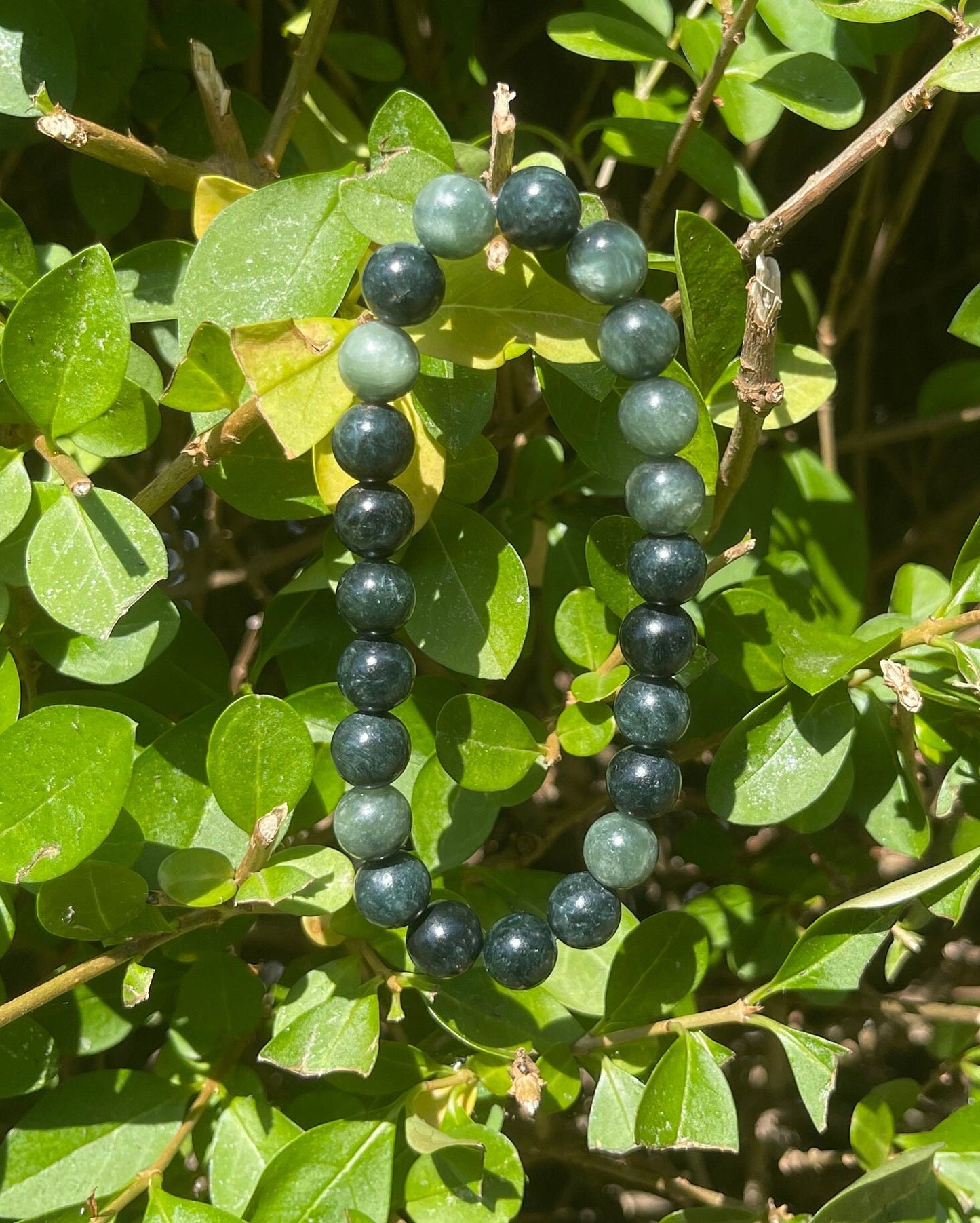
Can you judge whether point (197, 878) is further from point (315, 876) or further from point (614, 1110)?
point (614, 1110)

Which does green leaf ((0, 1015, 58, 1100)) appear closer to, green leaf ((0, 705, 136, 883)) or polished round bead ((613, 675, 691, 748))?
green leaf ((0, 705, 136, 883))

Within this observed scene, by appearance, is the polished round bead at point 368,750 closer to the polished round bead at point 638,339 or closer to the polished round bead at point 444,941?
the polished round bead at point 444,941

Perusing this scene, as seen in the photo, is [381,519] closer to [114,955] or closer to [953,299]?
[114,955]

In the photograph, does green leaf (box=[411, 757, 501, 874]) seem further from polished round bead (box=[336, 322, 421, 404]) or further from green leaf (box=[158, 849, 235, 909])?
polished round bead (box=[336, 322, 421, 404])

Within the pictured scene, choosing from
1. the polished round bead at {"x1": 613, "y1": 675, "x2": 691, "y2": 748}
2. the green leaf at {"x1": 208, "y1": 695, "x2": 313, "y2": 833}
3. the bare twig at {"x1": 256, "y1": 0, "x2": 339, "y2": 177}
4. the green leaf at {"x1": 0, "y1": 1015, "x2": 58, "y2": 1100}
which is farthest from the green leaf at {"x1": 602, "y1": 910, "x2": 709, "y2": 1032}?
the bare twig at {"x1": 256, "y1": 0, "x2": 339, "y2": 177}

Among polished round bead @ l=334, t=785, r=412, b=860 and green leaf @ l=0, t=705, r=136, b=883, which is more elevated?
green leaf @ l=0, t=705, r=136, b=883

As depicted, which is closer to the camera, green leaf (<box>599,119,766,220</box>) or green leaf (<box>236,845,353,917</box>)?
green leaf (<box>236,845,353,917</box>)

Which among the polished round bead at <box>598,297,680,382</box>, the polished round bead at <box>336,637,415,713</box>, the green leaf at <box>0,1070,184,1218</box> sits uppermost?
the polished round bead at <box>598,297,680,382</box>
